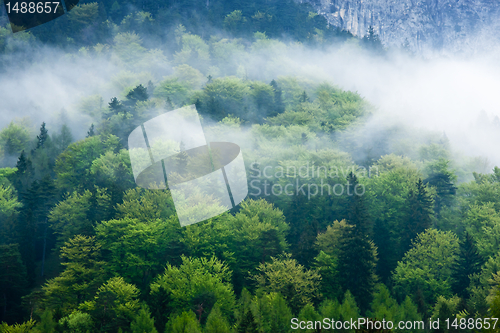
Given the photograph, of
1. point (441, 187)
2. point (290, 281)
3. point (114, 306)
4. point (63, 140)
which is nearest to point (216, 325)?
point (290, 281)

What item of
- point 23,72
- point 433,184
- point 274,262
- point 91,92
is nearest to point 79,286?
point 274,262

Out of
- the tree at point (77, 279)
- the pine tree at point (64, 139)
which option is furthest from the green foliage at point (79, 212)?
the pine tree at point (64, 139)

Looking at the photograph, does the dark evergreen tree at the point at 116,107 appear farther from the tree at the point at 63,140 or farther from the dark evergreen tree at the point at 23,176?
the dark evergreen tree at the point at 23,176

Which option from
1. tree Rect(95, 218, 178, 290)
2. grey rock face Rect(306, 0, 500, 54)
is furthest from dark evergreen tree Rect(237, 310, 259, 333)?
grey rock face Rect(306, 0, 500, 54)

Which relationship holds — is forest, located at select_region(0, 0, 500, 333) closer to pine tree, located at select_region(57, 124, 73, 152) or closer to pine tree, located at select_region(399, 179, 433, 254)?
pine tree, located at select_region(399, 179, 433, 254)

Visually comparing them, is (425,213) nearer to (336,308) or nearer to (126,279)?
(336,308)
